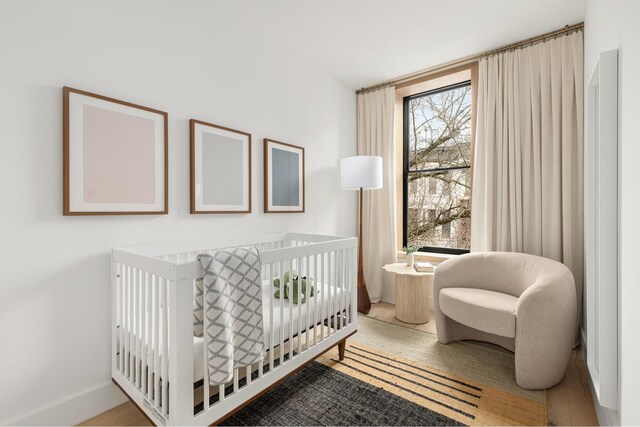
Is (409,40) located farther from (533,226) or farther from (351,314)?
(351,314)

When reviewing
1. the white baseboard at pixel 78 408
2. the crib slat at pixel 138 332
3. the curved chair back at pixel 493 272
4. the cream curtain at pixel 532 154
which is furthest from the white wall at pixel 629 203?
the white baseboard at pixel 78 408

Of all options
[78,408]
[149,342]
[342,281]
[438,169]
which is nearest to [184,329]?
[149,342]

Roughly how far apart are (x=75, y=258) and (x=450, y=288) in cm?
247

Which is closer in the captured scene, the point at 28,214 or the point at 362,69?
the point at 28,214

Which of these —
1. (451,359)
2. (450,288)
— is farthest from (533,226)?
(451,359)

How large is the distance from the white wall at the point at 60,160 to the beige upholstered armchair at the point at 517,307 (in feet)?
5.78

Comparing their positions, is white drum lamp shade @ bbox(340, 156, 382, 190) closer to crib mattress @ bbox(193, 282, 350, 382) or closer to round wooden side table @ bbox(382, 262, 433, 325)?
round wooden side table @ bbox(382, 262, 433, 325)

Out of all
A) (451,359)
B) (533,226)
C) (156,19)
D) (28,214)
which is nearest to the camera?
(28,214)

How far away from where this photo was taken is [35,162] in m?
1.42

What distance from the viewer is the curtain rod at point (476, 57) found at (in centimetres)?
240

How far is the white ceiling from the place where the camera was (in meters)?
2.17

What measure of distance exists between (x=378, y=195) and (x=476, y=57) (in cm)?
160

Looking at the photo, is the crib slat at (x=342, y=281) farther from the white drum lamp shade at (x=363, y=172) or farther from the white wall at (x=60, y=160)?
the white drum lamp shade at (x=363, y=172)

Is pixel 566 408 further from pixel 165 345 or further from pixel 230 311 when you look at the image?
pixel 165 345
